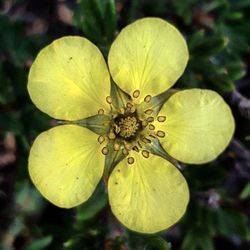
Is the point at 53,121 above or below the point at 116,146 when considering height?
below

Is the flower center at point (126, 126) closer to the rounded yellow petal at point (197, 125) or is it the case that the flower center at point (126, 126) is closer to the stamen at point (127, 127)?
the stamen at point (127, 127)

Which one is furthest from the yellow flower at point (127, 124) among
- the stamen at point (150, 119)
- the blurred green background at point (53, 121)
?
the blurred green background at point (53, 121)

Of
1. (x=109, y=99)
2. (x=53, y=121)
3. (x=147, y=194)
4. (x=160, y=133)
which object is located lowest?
(x=53, y=121)

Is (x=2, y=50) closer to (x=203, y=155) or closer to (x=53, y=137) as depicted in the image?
(x=53, y=137)

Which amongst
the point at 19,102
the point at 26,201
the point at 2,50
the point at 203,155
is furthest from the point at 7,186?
the point at 203,155

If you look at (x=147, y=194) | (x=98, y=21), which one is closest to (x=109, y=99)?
(x=147, y=194)

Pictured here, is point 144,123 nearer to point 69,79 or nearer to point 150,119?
point 150,119
